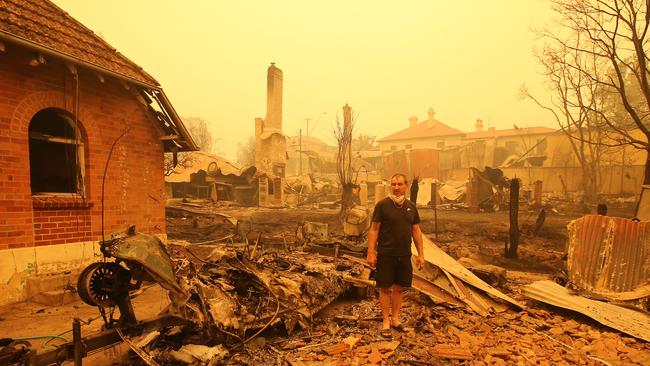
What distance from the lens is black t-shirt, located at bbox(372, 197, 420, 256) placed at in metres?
4.18

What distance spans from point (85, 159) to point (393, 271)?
5622 millimetres

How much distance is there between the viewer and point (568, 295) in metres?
5.20

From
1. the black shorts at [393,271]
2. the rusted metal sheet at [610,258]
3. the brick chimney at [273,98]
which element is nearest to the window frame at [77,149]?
the black shorts at [393,271]

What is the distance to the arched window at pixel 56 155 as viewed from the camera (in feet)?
19.1

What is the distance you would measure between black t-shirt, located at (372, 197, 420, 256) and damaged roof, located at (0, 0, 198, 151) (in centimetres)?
506

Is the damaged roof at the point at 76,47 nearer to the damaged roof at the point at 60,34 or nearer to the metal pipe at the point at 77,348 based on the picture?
the damaged roof at the point at 60,34

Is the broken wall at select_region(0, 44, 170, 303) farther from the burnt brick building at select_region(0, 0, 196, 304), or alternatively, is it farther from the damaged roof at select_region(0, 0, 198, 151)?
the damaged roof at select_region(0, 0, 198, 151)

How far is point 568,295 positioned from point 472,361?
9.10 feet

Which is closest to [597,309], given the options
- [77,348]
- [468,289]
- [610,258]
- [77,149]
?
[610,258]

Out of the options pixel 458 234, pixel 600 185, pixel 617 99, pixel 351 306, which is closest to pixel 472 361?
pixel 351 306

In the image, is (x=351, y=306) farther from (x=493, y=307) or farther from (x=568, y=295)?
(x=568, y=295)

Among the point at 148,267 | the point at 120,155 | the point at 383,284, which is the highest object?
the point at 120,155

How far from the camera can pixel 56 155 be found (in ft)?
20.2

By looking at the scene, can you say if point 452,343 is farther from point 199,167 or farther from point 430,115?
point 430,115
